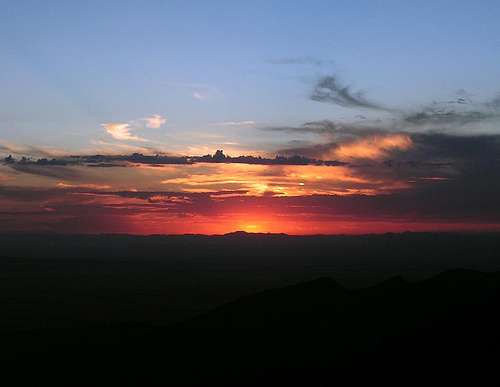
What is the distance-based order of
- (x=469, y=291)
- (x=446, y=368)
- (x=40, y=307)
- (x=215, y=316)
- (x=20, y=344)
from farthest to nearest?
(x=40, y=307), (x=20, y=344), (x=215, y=316), (x=469, y=291), (x=446, y=368)

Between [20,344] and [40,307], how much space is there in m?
98.7

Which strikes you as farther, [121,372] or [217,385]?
[121,372]

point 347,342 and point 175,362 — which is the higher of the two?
point 347,342

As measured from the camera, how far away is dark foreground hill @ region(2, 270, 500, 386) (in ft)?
196

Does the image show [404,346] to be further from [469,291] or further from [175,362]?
[175,362]

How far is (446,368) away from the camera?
188ft

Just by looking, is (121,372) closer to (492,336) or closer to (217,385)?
(217,385)

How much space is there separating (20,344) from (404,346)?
68.0 m

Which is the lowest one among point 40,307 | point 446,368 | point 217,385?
point 40,307

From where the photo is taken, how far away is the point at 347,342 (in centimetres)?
6988

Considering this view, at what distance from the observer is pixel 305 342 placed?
247ft

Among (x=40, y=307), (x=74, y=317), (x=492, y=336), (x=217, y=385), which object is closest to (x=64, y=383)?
(x=217, y=385)

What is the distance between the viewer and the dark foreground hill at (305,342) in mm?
59688

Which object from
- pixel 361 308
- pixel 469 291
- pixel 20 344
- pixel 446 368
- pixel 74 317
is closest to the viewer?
pixel 446 368
